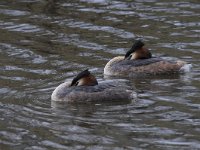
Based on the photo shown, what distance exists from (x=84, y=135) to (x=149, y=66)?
490 cm

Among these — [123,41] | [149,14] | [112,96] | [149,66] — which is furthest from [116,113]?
[149,14]

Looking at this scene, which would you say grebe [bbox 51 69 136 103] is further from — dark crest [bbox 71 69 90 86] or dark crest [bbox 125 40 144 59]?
dark crest [bbox 125 40 144 59]

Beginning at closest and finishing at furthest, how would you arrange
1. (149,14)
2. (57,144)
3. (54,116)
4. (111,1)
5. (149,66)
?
(57,144), (54,116), (149,66), (149,14), (111,1)

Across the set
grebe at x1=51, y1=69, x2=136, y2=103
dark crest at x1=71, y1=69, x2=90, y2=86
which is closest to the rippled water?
grebe at x1=51, y1=69, x2=136, y2=103

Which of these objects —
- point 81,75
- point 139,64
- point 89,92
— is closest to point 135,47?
point 139,64

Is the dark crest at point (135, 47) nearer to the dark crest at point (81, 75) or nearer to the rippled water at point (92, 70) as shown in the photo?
the rippled water at point (92, 70)

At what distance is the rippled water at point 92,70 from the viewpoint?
11.6 metres

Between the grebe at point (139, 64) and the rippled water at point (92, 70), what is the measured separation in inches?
11.3

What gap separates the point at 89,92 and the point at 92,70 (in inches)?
88.0

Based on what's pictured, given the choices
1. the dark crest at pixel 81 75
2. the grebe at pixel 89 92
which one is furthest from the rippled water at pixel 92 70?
the dark crest at pixel 81 75

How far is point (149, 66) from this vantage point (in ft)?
53.4

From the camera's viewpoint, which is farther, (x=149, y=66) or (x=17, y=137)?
(x=149, y=66)

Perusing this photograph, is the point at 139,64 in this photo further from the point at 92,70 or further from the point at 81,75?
the point at 81,75

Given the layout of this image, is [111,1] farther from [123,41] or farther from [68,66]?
[68,66]
